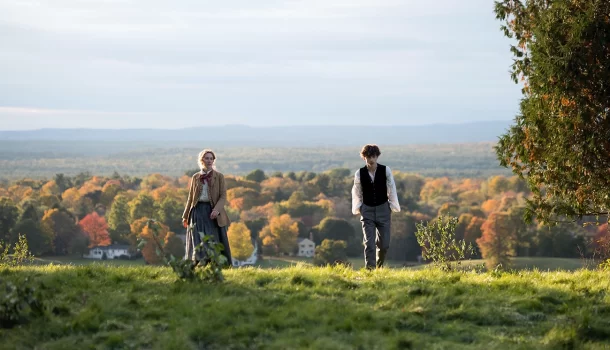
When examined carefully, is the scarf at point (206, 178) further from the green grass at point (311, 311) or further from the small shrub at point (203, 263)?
the small shrub at point (203, 263)

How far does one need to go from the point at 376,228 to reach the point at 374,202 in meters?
0.47

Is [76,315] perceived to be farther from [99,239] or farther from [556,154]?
[99,239]

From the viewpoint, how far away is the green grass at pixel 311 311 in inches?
349

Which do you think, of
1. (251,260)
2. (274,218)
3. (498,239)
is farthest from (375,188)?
(274,218)

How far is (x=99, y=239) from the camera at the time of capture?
3492 inches

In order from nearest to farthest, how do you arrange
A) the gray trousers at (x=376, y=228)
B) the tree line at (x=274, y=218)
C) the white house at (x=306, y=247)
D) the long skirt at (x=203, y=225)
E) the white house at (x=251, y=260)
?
the long skirt at (x=203, y=225) < the gray trousers at (x=376, y=228) < the tree line at (x=274, y=218) < the white house at (x=251, y=260) < the white house at (x=306, y=247)

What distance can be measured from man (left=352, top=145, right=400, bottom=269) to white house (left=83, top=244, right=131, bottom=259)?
70.8 meters

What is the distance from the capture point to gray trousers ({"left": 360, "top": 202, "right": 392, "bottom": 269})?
13344mm

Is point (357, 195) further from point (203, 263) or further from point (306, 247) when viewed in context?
point (306, 247)

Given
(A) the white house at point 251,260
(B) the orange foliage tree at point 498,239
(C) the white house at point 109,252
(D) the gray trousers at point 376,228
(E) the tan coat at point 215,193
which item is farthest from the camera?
(A) the white house at point 251,260

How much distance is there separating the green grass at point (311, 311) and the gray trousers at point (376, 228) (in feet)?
4.54

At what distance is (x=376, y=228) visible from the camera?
1351cm

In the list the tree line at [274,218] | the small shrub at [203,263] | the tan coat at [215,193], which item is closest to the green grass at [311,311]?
the small shrub at [203,263]

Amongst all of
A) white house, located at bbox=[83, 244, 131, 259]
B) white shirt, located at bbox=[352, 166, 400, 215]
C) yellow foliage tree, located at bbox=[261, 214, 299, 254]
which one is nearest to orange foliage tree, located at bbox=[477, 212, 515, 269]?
yellow foliage tree, located at bbox=[261, 214, 299, 254]
